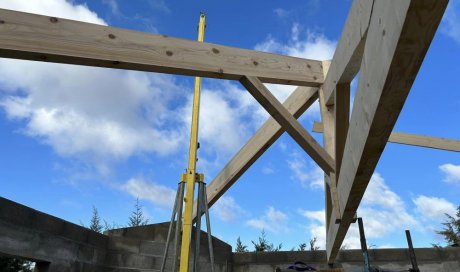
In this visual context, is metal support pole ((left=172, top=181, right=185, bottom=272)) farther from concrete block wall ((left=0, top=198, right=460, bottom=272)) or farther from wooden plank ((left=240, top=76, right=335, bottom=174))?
wooden plank ((left=240, top=76, right=335, bottom=174))

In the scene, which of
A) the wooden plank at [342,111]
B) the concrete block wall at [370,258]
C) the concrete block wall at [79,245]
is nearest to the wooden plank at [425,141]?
the concrete block wall at [370,258]

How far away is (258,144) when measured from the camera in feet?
11.1

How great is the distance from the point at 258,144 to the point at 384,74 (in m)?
2.14

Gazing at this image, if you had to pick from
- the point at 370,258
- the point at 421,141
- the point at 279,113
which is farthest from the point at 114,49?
the point at 370,258

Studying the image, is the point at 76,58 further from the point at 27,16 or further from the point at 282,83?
the point at 282,83

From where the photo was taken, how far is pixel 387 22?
50.6 inches

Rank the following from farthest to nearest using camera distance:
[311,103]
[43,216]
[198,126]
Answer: [198,126] → [43,216] → [311,103]

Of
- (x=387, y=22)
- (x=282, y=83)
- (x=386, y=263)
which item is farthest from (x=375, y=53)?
(x=386, y=263)

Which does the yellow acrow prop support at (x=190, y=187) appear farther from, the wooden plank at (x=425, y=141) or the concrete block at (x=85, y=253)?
the wooden plank at (x=425, y=141)

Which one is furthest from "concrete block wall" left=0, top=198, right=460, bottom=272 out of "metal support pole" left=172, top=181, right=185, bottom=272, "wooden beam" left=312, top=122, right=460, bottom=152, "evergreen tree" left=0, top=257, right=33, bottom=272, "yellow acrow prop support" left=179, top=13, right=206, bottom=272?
Result: "evergreen tree" left=0, top=257, right=33, bottom=272

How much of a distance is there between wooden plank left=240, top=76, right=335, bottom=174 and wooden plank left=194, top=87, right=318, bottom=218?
614 millimetres

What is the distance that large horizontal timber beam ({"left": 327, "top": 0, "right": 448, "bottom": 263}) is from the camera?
1.09m

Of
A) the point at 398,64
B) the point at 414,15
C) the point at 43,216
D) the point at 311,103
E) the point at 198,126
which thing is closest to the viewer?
the point at 414,15

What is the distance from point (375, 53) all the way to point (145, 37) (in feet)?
4.41
